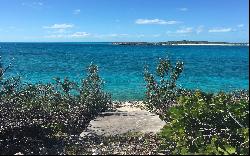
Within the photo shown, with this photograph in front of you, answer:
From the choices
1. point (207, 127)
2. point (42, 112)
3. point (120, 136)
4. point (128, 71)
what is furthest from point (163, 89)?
point (128, 71)

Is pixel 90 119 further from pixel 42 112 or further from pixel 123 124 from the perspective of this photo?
pixel 42 112

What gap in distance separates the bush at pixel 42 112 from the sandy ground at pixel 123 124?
0.33 metres

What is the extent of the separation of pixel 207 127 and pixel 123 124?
105 inches

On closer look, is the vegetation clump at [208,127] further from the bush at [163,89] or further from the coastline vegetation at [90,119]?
the bush at [163,89]

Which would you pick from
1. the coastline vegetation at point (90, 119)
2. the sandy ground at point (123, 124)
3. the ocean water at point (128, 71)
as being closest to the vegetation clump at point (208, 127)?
the coastline vegetation at point (90, 119)

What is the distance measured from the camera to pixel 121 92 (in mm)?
23234

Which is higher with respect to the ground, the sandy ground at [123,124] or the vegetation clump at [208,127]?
the vegetation clump at [208,127]

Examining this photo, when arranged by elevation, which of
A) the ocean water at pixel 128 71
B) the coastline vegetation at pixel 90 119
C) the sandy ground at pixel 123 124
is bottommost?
the ocean water at pixel 128 71

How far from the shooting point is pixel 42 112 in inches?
335

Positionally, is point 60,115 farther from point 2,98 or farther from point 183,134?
point 183,134

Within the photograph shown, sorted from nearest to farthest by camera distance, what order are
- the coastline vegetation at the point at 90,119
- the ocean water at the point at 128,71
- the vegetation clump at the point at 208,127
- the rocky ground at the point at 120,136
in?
1. the vegetation clump at the point at 208,127
2. the coastline vegetation at the point at 90,119
3. the rocky ground at the point at 120,136
4. the ocean water at the point at 128,71

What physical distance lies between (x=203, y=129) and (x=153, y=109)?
13.5ft

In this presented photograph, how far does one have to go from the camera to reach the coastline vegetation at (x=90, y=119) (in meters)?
6.36

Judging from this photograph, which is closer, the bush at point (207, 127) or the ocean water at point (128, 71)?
the bush at point (207, 127)
